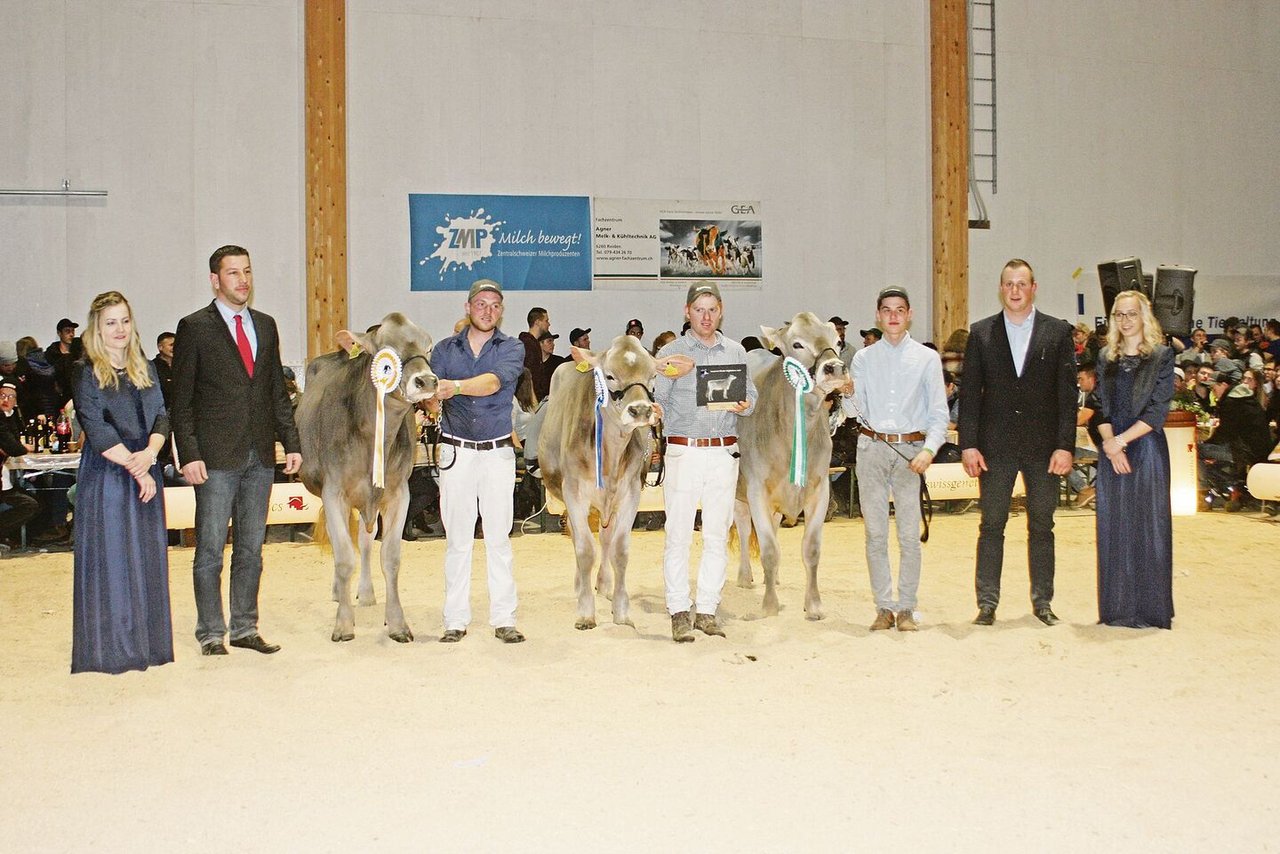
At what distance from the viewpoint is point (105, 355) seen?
17.7 ft

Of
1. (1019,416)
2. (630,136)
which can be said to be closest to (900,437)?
(1019,416)

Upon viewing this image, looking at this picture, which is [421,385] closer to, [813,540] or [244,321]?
[244,321]

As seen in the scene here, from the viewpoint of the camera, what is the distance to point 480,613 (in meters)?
7.05

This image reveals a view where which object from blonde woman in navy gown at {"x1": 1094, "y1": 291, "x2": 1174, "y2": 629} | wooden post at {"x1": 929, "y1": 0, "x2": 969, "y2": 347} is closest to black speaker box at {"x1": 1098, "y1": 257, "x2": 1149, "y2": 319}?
wooden post at {"x1": 929, "y1": 0, "x2": 969, "y2": 347}

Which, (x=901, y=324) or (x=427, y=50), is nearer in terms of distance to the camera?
(x=901, y=324)

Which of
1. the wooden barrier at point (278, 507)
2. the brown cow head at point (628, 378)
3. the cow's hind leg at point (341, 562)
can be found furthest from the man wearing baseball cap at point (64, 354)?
the brown cow head at point (628, 378)

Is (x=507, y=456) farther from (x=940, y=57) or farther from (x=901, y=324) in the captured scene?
(x=940, y=57)

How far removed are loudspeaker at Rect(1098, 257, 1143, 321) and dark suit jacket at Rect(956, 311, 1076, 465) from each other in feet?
15.5

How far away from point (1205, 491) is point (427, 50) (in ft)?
30.6

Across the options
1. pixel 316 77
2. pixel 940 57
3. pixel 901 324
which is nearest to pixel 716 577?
pixel 901 324

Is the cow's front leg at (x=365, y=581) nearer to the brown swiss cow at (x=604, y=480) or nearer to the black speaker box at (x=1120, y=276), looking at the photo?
the brown swiss cow at (x=604, y=480)

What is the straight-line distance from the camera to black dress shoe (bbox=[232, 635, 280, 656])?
595 cm

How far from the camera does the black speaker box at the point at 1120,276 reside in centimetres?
1066

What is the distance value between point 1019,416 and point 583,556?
2.41 meters
